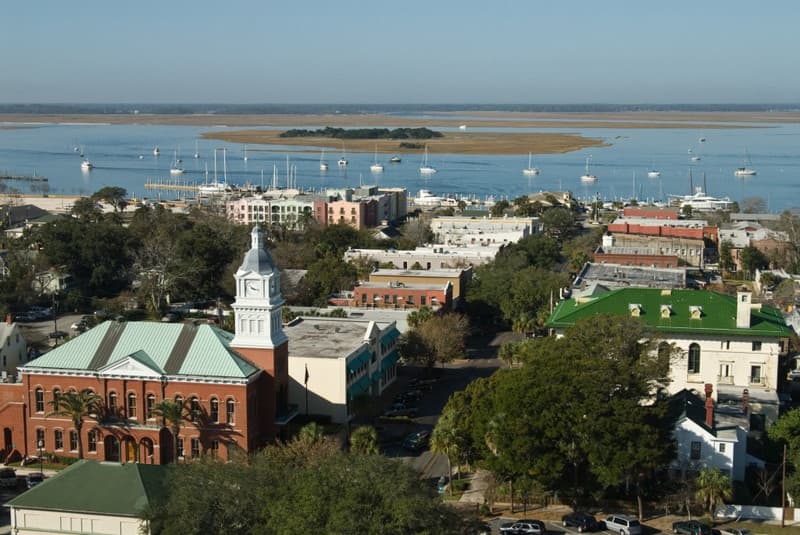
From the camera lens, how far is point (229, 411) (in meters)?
44.2

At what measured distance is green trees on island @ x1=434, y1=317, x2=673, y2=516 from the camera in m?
38.3

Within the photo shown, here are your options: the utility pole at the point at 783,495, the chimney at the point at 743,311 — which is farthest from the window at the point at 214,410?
the chimney at the point at 743,311

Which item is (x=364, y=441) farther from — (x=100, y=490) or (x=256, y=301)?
(x=100, y=490)

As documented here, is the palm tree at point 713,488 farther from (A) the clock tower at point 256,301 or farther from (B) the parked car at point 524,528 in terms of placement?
(A) the clock tower at point 256,301

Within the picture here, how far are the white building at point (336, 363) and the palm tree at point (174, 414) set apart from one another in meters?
7.66

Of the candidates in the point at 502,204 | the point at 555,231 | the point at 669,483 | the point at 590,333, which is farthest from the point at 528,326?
the point at 502,204

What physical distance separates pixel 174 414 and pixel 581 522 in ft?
56.5

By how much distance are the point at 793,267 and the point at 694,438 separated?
195 ft

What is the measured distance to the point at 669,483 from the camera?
41094 mm

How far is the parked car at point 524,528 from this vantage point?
1473 inches

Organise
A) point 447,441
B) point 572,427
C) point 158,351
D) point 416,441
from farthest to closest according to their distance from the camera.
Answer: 1. point 416,441
2. point 158,351
3. point 447,441
4. point 572,427

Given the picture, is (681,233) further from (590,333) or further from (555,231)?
(590,333)

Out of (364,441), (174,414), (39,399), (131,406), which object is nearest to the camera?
(364,441)

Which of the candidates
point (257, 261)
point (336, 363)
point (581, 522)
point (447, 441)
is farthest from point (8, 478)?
point (581, 522)
